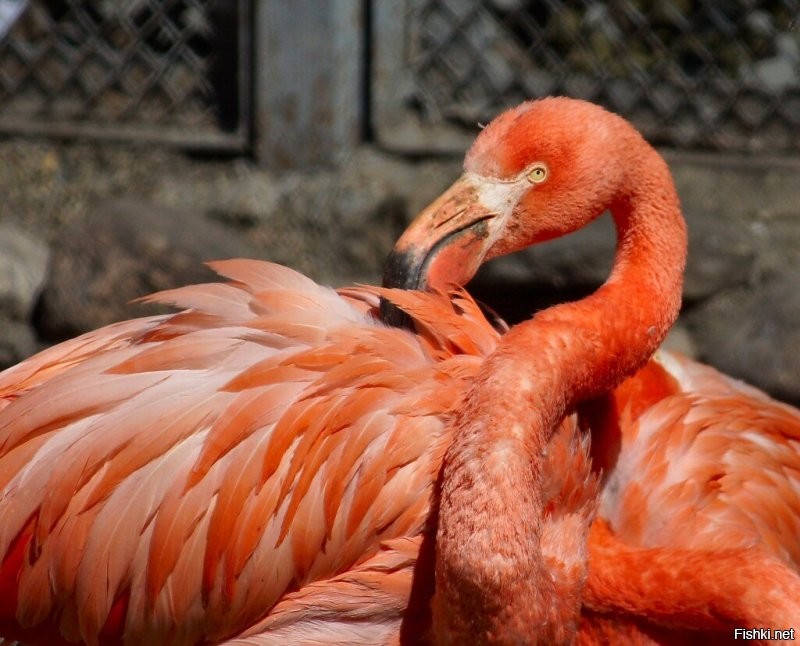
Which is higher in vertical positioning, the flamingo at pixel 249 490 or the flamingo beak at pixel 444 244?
the flamingo beak at pixel 444 244

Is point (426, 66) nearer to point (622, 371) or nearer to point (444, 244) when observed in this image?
point (444, 244)

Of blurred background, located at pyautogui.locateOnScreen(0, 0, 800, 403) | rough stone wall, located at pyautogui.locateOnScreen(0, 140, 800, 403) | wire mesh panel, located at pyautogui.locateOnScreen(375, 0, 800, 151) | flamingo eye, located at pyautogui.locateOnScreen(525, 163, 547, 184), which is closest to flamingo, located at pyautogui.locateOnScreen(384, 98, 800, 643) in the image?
flamingo eye, located at pyautogui.locateOnScreen(525, 163, 547, 184)

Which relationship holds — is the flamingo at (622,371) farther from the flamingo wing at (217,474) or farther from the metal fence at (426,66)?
the metal fence at (426,66)

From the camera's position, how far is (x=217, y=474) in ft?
7.77

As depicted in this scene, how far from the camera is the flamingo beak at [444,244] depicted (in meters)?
2.39

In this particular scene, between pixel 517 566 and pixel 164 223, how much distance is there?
112 inches

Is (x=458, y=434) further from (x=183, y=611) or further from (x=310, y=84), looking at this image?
(x=310, y=84)

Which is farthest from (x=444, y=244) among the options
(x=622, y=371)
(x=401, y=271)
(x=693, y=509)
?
(x=693, y=509)

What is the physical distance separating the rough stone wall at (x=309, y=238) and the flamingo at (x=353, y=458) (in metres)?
1.91

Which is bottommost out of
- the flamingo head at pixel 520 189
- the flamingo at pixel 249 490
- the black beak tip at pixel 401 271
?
→ the flamingo at pixel 249 490

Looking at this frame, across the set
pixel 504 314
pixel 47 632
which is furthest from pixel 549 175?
pixel 504 314

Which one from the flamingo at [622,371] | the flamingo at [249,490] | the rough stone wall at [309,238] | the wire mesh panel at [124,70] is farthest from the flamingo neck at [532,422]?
the wire mesh panel at [124,70]

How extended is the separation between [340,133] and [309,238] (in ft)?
1.40

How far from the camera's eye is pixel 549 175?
239cm
